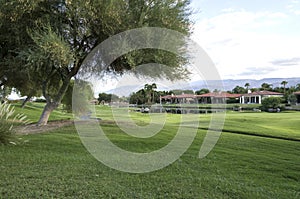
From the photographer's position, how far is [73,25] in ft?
38.7

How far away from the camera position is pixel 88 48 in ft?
42.4

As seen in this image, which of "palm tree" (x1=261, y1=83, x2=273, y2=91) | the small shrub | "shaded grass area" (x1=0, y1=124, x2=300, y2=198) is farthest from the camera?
"palm tree" (x1=261, y1=83, x2=273, y2=91)

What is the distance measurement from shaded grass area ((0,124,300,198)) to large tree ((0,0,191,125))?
3.96 m

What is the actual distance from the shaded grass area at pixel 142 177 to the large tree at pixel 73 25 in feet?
13.0

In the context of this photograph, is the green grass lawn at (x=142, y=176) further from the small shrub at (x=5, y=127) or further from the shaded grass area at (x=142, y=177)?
the small shrub at (x=5, y=127)

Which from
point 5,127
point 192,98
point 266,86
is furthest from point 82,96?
point 266,86

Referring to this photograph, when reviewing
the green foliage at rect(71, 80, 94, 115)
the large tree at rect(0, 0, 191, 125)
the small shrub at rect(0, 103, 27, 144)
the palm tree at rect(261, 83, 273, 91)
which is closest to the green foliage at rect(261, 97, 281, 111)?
the palm tree at rect(261, 83, 273, 91)

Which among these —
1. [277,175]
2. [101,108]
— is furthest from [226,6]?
[277,175]

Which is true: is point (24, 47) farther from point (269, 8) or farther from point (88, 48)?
point (269, 8)

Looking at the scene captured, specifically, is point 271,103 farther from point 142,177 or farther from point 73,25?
point 142,177

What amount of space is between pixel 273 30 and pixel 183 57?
388 inches

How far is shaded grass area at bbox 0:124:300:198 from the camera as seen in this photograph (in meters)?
4.55

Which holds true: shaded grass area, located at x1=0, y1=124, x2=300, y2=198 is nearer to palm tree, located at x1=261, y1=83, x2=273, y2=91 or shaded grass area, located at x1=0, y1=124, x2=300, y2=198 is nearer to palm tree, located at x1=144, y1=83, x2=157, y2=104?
palm tree, located at x1=144, y1=83, x2=157, y2=104

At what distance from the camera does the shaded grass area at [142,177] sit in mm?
4554
